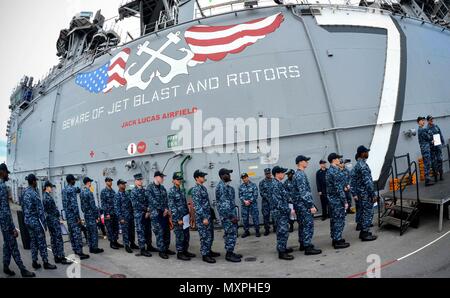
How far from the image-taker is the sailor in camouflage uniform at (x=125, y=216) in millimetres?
6801

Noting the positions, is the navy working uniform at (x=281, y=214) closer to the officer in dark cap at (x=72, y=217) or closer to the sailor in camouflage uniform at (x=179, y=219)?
the sailor in camouflage uniform at (x=179, y=219)

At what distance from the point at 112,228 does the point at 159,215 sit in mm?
2009

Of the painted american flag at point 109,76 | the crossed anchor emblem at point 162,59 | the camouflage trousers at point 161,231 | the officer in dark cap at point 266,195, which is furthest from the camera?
the painted american flag at point 109,76

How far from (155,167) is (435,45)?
1196 centimetres

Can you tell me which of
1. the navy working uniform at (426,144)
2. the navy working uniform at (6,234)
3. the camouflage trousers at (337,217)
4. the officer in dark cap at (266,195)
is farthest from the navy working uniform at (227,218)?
the navy working uniform at (426,144)

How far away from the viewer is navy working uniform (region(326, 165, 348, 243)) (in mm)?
5315

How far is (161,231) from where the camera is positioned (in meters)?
6.02

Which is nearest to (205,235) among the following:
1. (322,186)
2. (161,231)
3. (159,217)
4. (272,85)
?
(161,231)

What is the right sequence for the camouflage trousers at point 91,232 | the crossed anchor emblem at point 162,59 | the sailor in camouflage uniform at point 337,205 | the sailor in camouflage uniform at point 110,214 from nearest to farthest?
the sailor in camouflage uniform at point 337,205
the camouflage trousers at point 91,232
the sailor in camouflage uniform at point 110,214
the crossed anchor emblem at point 162,59

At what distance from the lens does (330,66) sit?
346 inches

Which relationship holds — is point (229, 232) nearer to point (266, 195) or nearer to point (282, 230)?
point (282, 230)

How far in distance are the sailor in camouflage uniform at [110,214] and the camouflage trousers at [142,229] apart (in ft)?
3.83

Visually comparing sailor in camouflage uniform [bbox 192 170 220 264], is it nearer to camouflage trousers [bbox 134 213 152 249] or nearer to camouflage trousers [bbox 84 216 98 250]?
camouflage trousers [bbox 134 213 152 249]
